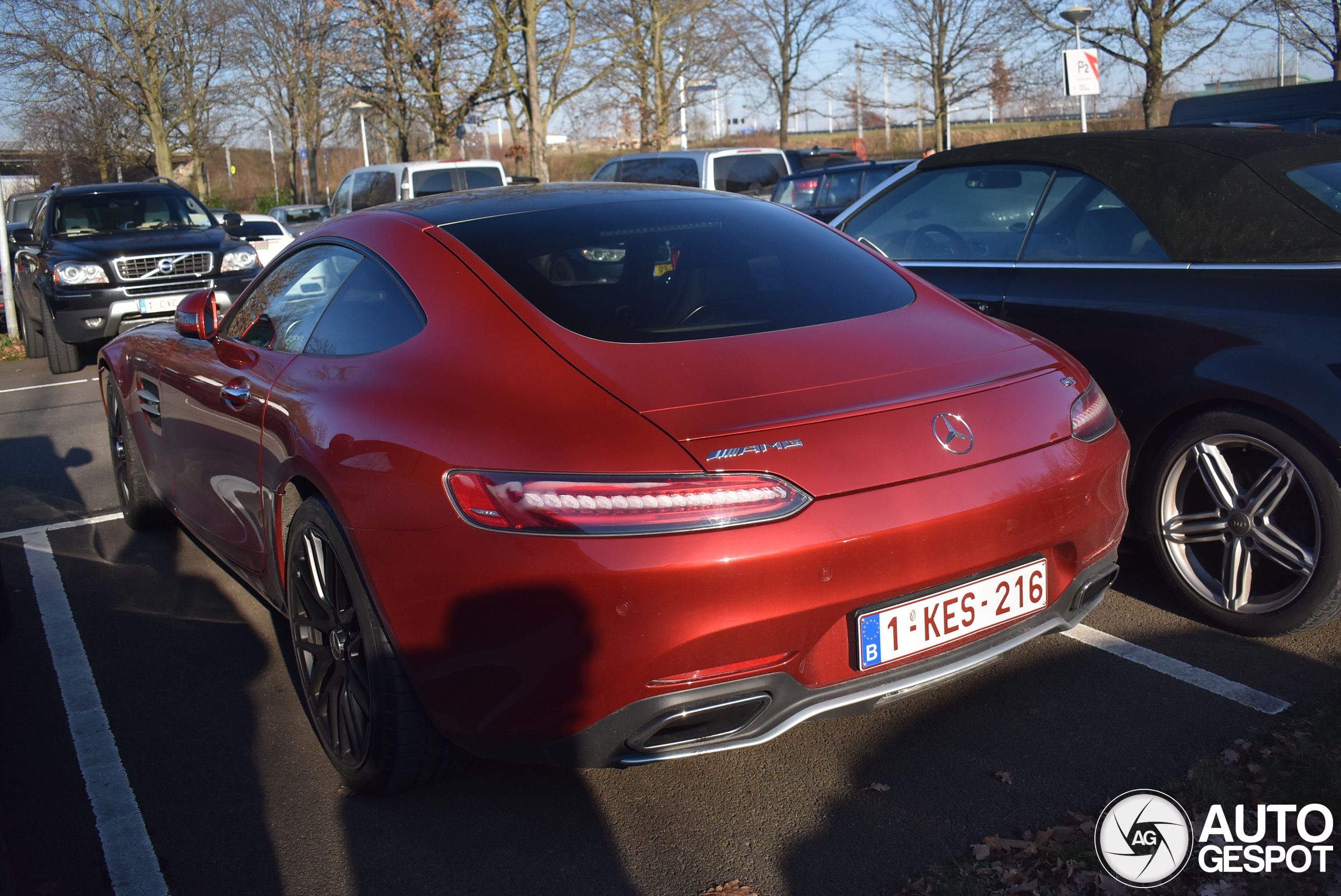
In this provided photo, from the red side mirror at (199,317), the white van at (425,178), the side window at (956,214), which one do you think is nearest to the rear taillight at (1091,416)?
the side window at (956,214)

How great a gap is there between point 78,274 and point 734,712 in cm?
1048

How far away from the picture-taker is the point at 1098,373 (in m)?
3.77

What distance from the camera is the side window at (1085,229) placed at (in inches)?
152

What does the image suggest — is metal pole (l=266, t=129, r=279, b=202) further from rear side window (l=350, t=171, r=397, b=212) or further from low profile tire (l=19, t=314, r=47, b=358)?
low profile tire (l=19, t=314, r=47, b=358)

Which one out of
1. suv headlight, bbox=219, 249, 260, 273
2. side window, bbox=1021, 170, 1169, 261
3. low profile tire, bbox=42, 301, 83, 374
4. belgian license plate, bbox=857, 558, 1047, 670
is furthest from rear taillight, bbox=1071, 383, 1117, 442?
low profile tire, bbox=42, 301, 83, 374

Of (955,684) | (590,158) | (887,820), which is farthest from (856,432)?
(590,158)

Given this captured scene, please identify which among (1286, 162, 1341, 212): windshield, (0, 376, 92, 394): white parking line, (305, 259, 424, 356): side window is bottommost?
(0, 376, 92, 394): white parking line

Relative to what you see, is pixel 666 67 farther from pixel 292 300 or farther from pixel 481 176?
pixel 292 300

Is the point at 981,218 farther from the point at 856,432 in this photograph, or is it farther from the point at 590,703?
the point at 590,703

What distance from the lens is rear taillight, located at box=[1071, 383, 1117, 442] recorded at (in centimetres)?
271

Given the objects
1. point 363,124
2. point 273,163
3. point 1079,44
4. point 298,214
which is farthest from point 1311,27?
point 273,163

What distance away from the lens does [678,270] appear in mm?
3092

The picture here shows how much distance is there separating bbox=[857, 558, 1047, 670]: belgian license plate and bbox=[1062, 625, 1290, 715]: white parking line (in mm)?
515

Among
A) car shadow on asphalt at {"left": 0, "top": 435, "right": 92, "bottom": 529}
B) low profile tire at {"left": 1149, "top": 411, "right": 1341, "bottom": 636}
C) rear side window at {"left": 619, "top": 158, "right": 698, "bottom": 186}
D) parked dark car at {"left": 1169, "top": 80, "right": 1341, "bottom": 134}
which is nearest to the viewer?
low profile tire at {"left": 1149, "top": 411, "right": 1341, "bottom": 636}
